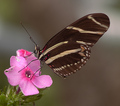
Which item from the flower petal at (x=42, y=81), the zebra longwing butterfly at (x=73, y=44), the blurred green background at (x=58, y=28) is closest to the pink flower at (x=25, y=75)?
the flower petal at (x=42, y=81)

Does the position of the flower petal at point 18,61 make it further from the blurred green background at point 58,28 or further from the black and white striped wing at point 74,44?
the blurred green background at point 58,28

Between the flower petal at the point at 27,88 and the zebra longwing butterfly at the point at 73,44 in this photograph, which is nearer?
the flower petal at the point at 27,88

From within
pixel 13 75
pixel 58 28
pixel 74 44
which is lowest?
pixel 58 28

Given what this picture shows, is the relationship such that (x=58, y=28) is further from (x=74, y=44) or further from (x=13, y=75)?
(x=13, y=75)

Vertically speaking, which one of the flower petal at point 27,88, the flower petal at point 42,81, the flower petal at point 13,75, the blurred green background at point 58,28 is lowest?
the blurred green background at point 58,28

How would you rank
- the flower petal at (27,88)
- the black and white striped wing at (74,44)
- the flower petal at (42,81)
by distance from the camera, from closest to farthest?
the flower petal at (27,88)
the flower petal at (42,81)
the black and white striped wing at (74,44)

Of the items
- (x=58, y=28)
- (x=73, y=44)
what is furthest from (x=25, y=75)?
(x=58, y=28)

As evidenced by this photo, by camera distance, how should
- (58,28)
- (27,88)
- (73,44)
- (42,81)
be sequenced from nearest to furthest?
(27,88) → (42,81) → (73,44) → (58,28)
